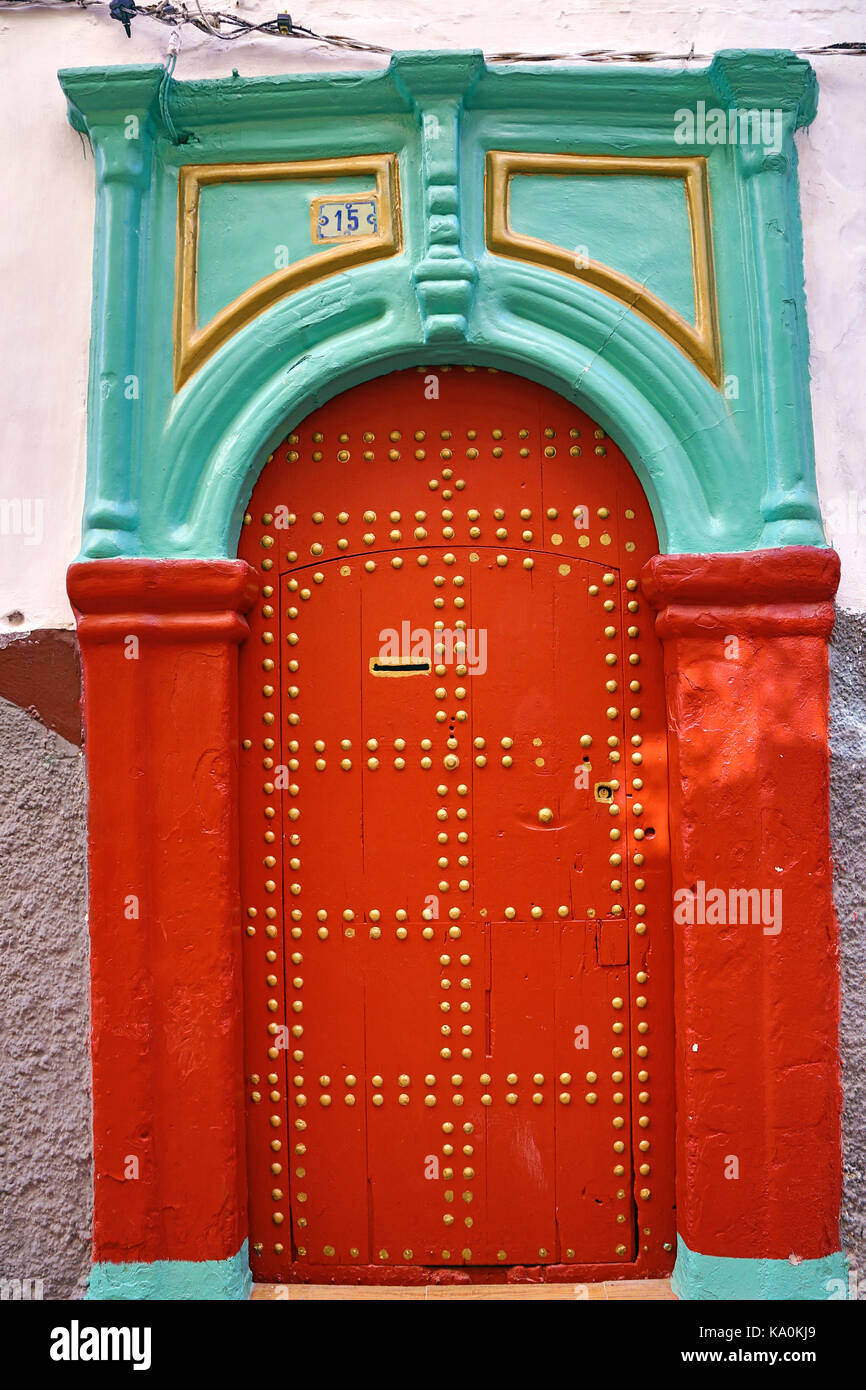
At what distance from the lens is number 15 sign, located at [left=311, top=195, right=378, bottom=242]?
8.86 ft

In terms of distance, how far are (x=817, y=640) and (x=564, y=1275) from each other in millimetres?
1867

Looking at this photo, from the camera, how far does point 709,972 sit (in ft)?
8.31

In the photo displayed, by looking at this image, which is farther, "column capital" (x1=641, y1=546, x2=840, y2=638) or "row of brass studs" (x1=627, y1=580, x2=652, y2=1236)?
"row of brass studs" (x1=627, y1=580, x2=652, y2=1236)

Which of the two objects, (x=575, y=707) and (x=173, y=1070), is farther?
(x=575, y=707)

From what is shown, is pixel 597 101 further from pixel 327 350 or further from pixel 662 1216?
pixel 662 1216

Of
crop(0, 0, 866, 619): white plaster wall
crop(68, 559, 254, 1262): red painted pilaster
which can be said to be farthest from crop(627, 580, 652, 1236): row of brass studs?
crop(68, 559, 254, 1262): red painted pilaster

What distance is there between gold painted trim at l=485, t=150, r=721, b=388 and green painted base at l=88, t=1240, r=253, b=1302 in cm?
272

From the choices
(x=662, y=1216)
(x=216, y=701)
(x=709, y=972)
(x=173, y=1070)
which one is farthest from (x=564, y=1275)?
(x=216, y=701)

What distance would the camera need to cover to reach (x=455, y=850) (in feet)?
8.89

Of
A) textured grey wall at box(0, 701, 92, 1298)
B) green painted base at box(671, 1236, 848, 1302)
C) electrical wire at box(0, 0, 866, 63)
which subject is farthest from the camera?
electrical wire at box(0, 0, 866, 63)

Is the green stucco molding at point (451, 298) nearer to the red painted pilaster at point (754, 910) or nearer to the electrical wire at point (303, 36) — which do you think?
the electrical wire at point (303, 36)

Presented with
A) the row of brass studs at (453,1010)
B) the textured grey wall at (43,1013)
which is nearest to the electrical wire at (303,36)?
the row of brass studs at (453,1010)

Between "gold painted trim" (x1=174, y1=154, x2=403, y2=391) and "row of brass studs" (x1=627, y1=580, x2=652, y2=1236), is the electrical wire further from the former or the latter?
"row of brass studs" (x1=627, y1=580, x2=652, y2=1236)

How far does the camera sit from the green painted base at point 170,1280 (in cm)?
251
